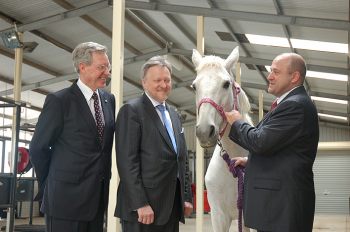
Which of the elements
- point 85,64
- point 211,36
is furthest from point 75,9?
point 85,64

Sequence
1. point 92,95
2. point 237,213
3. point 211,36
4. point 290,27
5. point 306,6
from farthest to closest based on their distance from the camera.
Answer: point 211,36
point 290,27
point 306,6
point 237,213
point 92,95

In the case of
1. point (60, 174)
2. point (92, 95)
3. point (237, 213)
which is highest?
point (92, 95)

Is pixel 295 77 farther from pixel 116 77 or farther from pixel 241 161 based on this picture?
pixel 116 77

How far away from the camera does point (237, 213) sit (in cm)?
254

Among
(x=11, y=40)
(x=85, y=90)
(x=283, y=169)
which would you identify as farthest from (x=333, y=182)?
(x=85, y=90)

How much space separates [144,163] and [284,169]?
2.02ft

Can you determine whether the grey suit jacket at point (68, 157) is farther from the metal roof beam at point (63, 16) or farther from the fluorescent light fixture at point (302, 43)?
the fluorescent light fixture at point (302, 43)

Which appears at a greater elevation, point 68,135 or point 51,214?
point 68,135

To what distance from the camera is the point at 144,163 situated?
1.99m

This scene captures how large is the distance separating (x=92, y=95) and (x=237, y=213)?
1090 millimetres

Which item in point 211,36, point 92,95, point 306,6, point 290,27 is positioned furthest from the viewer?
point 211,36

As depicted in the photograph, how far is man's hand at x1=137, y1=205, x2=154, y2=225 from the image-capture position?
6.21ft

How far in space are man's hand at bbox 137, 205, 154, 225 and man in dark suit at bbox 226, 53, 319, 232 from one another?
420 millimetres

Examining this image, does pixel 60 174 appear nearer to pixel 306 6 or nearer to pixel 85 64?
pixel 85 64
